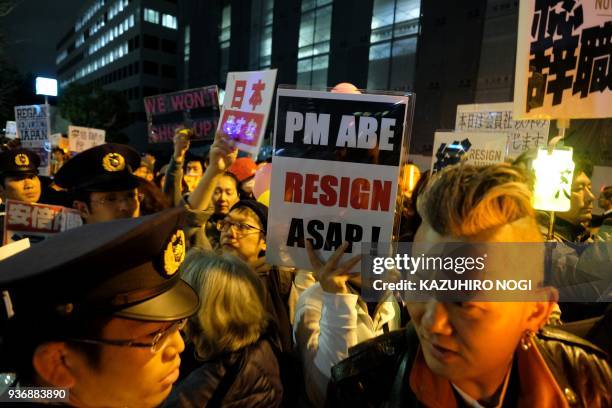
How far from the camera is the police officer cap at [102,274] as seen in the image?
1.15 m

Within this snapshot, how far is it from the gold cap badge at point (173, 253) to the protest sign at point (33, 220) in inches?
74.7

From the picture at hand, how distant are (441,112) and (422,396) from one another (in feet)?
54.3

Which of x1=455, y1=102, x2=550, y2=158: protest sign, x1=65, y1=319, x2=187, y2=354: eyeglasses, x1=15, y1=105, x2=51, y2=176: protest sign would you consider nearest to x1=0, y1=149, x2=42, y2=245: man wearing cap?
x1=65, y1=319, x2=187, y2=354: eyeglasses

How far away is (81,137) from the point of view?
10.0 meters

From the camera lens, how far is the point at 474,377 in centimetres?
136

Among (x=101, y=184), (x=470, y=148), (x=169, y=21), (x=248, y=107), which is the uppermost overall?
(x=169, y=21)

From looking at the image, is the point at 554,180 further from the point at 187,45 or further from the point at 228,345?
the point at 187,45

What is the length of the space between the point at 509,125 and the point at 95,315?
650 centimetres

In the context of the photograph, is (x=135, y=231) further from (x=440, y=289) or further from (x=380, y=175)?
(x=380, y=175)

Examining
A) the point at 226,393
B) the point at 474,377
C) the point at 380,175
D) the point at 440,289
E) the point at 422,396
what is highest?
the point at 380,175

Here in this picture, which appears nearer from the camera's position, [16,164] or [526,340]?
[526,340]

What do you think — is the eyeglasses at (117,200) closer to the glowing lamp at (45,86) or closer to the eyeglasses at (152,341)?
the eyeglasses at (152,341)

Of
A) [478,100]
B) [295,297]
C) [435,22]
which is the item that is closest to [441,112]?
[478,100]

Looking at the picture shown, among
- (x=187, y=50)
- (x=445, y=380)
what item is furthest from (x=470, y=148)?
(x=187, y=50)
